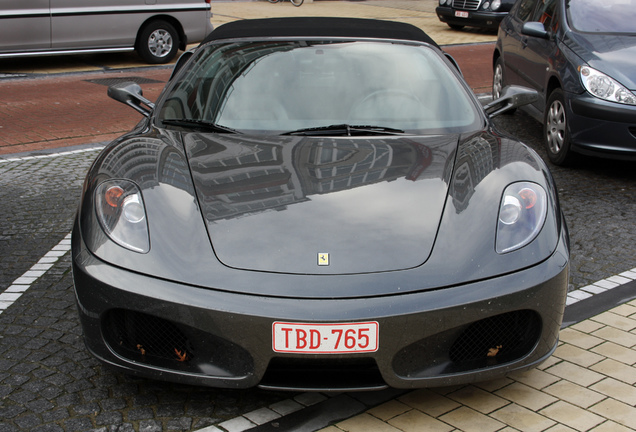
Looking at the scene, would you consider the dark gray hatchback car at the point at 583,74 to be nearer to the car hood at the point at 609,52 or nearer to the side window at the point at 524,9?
the car hood at the point at 609,52

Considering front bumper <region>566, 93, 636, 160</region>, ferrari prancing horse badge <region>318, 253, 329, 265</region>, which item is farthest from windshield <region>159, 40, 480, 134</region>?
front bumper <region>566, 93, 636, 160</region>

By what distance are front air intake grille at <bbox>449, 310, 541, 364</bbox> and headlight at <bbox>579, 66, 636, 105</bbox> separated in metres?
3.63

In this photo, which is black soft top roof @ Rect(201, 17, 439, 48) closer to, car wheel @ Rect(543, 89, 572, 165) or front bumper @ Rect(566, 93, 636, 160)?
front bumper @ Rect(566, 93, 636, 160)

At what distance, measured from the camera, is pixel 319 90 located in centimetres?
403

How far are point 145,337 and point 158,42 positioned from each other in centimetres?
1009

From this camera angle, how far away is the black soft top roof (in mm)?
4445

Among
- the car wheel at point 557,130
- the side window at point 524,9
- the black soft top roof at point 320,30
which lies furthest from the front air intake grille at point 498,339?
the side window at point 524,9

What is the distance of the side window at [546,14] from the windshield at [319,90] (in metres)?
3.40

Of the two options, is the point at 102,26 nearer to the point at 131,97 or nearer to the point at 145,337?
the point at 131,97

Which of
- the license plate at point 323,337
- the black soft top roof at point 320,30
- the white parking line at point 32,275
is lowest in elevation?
the white parking line at point 32,275

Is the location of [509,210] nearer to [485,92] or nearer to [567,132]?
[567,132]

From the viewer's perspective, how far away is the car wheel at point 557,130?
21.8 feet

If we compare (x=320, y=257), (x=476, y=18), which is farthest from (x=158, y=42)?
(x=320, y=257)

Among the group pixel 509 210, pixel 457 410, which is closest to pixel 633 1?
pixel 509 210
